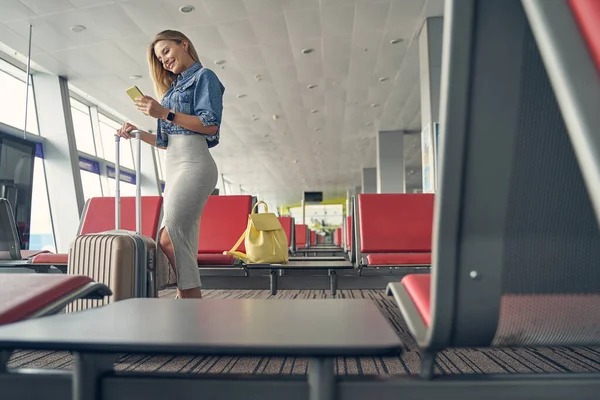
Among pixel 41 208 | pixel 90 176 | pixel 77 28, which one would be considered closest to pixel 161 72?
pixel 77 28

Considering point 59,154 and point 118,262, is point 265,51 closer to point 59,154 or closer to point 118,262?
point 59,154

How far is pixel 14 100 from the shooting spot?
7805 mm

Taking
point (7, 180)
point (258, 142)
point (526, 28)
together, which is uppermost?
point (258, 142)

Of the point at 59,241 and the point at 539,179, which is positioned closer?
the point at 539,179

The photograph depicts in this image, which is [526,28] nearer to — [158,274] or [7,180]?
[158,274]

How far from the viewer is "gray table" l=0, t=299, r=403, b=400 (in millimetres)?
519

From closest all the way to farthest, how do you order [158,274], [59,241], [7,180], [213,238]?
[158,274] → [213,238] → [7,180] → [59,241]

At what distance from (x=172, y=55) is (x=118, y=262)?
0.92 m

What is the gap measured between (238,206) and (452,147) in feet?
10.7

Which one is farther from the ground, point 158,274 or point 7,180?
point 7,180

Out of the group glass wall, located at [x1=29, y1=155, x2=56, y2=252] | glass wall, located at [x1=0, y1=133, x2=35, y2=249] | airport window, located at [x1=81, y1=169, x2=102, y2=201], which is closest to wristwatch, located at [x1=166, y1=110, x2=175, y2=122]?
glass wall, located at [x1=0, y1=133, x2=35, y2=249]

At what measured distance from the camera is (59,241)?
832 centimetres

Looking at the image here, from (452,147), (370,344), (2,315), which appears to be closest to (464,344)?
(370,344)

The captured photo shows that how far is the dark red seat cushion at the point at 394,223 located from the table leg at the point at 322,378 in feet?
9.47
